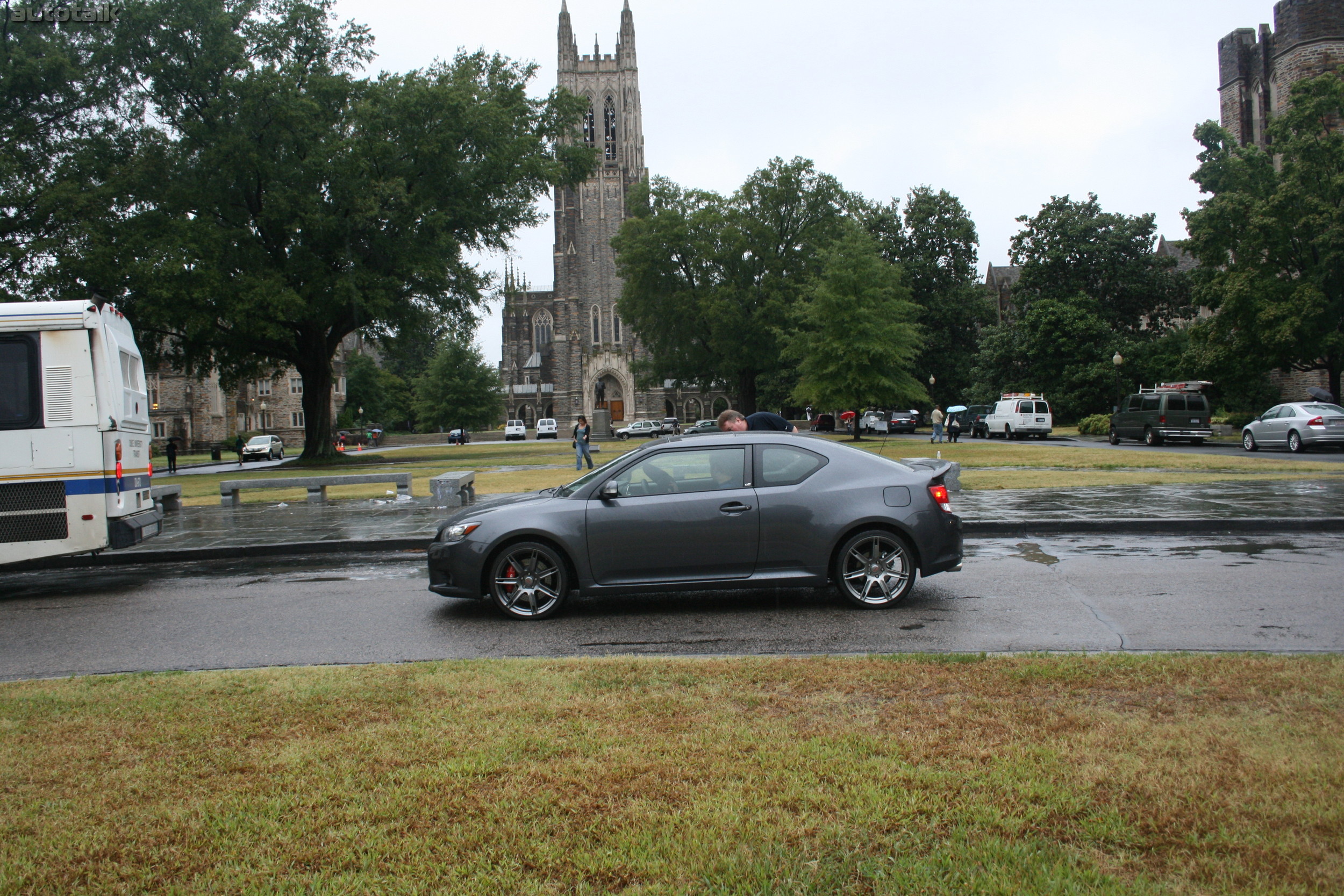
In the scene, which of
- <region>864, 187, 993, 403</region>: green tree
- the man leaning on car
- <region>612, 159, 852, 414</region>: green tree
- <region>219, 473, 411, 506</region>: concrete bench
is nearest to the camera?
the man leaning on car

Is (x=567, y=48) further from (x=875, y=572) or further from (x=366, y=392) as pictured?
(x=875, y=572)

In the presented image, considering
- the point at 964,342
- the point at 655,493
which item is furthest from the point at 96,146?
the point at 964,342

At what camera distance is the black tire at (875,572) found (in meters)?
7.20

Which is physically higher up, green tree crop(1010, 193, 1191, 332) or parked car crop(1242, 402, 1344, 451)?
green tree crop(1010, 193, 1191, 332)

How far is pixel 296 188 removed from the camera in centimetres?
3325

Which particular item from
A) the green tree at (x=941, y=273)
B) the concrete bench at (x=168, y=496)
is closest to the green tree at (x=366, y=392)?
the green tree at (x=941, y=273)

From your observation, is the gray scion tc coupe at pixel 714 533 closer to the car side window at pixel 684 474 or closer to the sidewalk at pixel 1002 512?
the car side window at pixel 684 474

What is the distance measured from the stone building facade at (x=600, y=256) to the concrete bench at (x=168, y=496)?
260ft

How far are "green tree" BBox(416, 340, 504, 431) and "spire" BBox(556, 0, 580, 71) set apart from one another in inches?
1362

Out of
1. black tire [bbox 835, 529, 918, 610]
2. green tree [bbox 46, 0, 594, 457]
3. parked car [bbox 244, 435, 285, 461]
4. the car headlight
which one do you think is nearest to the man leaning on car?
black tire [bbox 835, 529, 918, 610]

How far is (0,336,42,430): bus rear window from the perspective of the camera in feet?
29.1

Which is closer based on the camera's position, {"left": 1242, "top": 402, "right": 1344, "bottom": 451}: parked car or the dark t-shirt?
the dark t-shirt

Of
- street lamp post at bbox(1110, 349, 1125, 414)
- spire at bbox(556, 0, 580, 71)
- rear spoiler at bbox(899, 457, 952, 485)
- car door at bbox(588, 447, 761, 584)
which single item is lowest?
car door at bbox(588, 447, 761, 584)

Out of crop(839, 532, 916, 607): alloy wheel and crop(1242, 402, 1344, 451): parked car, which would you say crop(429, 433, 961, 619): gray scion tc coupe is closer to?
crop(839, 532, 916, 607): alloy wheel
